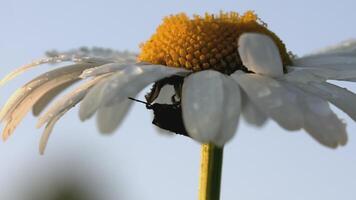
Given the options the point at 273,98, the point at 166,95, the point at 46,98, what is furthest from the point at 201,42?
the point at 273,98

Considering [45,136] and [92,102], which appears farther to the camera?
[45,136]

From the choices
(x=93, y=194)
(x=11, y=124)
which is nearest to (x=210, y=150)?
(x=11, y=124)

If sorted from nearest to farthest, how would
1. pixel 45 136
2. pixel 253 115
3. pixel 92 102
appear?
pixel 253 115 → pixel 92 102 → pixel 45 136

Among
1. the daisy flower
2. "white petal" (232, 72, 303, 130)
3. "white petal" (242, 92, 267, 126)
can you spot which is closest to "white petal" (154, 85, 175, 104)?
the daisy flower

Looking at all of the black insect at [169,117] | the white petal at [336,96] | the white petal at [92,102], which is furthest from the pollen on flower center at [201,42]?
the white petal at [92,102]

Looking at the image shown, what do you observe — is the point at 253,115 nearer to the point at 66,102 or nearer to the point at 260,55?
the point at 260,55

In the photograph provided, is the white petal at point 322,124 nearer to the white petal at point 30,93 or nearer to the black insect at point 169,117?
the black insect at point 169,117

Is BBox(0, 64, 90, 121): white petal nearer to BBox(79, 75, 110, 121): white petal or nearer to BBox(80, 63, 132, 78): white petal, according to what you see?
BBox(80, 63, 132, 78): white petal
